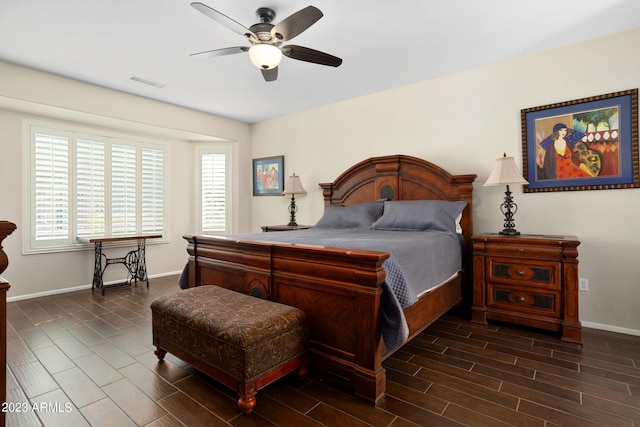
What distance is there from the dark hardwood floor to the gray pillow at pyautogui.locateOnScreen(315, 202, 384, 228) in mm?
1421

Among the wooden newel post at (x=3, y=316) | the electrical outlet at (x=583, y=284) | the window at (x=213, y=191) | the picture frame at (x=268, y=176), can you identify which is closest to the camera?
the wooden newel post at (x=3, y=316)

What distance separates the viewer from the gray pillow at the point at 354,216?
3922mm

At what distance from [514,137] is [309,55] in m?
2.31

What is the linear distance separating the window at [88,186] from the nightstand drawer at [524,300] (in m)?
4.80

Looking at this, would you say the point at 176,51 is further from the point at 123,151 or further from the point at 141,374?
the point at 141,374

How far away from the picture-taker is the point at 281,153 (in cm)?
564

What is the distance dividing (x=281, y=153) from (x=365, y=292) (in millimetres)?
4150

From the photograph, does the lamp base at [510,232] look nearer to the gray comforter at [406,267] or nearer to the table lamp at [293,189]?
A: the gray comforter at [406,267]

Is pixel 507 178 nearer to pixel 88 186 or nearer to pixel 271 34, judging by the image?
pixel 271 34

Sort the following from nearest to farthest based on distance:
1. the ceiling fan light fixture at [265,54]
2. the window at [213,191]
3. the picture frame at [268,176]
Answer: the ceiling fan light fixture at [265,54] < the picture frame at [268,176] < the window at [213,191]

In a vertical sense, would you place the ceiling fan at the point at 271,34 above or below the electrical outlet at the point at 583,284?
above

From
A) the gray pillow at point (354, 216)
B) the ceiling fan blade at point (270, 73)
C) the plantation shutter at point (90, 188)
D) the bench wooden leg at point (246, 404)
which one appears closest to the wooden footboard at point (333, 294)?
the bench wooden leg at point (246, 404)

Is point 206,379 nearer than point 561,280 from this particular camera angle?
Yes

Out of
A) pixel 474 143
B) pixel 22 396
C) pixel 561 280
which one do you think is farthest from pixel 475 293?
pixel 22 396
